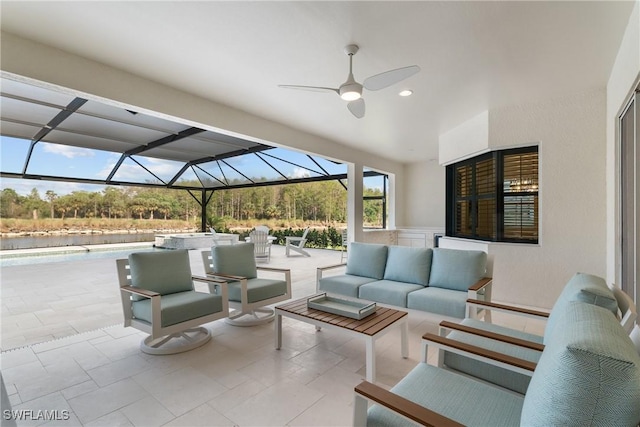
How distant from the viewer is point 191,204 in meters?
12.7

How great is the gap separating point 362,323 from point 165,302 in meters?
1.86

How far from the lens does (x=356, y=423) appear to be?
127 centimetres

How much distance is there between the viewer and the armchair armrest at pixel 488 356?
56.9 inches

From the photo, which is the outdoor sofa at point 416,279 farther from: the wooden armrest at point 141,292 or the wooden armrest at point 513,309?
the wooden armrest at point 141,292

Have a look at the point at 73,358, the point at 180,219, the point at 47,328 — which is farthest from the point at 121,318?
the point at 180,219

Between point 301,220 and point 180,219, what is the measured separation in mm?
5062

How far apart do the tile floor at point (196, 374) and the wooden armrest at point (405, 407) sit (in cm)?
81

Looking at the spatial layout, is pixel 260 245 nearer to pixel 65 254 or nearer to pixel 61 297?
pixel 61 297

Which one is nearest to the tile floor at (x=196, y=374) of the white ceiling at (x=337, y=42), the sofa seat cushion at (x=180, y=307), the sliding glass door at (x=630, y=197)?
the sofa seat cushion at (x=180, y=307)

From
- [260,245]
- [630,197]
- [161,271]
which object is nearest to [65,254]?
[260,245]

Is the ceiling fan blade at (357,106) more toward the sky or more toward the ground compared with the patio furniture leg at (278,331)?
more toward the sky

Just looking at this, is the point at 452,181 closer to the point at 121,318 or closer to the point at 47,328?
the point at 121,318

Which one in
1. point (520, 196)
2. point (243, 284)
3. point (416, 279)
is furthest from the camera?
point (520, 196)

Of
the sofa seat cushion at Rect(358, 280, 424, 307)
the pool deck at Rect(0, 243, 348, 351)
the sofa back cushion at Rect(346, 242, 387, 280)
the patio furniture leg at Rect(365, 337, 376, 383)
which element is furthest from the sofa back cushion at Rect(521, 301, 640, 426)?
the pool deck at Rect(0, 243, 348, 351)
